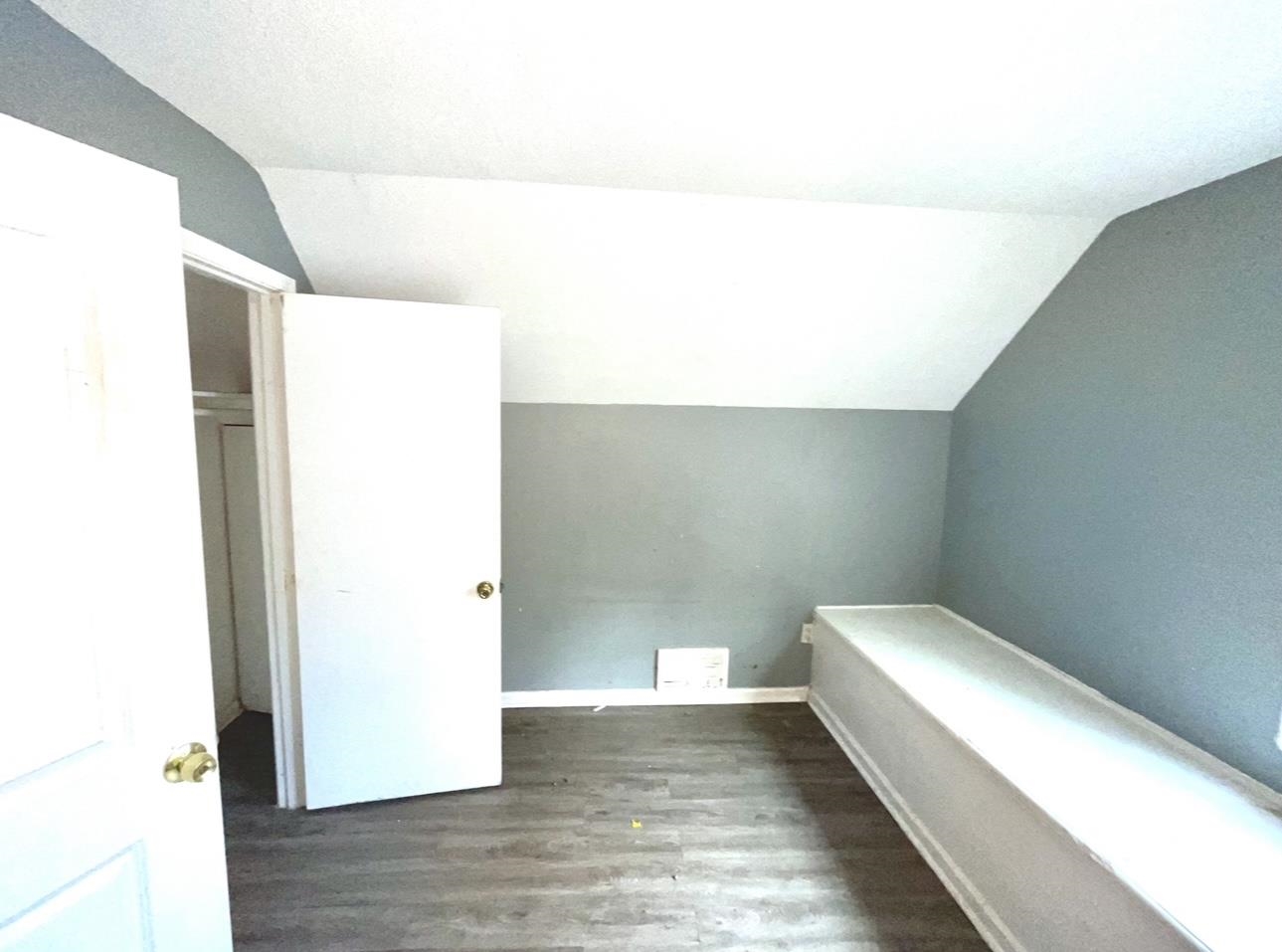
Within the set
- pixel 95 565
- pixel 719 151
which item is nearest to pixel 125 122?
pixel 95 565

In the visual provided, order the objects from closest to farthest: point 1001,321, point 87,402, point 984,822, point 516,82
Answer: point 87,402 → point 516,82 → point 984,822 → point 1001,321

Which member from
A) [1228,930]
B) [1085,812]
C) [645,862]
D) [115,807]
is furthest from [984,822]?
[115,807]

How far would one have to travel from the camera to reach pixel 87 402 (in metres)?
0.79

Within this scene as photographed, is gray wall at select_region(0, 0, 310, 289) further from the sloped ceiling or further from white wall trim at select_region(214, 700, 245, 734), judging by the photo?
white wall trim at select_region(214, 700, 245, 734)

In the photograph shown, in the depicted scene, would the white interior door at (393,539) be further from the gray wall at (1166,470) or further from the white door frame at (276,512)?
the gray wall at (1166,470)

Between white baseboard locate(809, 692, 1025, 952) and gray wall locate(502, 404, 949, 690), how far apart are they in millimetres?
556

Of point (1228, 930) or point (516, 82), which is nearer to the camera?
point (1228, 930)

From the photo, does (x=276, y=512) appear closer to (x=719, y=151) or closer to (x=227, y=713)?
(x=227, y=713)

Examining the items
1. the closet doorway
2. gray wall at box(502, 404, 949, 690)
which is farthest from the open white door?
gray wall at box(502, 404, 949, 690)

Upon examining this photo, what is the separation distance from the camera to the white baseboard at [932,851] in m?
1.52

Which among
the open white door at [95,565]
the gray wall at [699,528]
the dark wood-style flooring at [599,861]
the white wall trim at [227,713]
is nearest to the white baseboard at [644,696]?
the gray wall at [699,528]

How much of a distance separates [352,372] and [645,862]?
191 cm

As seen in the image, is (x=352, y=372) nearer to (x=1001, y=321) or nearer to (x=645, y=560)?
(x=645, y=560)

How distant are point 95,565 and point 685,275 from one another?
179cm
